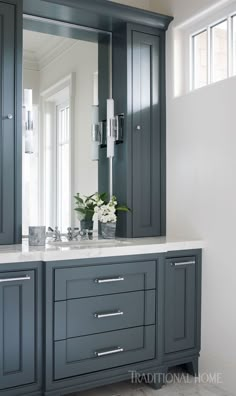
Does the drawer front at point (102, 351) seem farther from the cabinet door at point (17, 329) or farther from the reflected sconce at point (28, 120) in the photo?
the reflected sconce at point (28, 120)

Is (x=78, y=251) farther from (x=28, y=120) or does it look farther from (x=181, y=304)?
(x=28, y=120)

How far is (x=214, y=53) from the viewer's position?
110 inches

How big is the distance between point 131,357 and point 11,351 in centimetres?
70

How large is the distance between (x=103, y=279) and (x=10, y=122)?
1.07 meters

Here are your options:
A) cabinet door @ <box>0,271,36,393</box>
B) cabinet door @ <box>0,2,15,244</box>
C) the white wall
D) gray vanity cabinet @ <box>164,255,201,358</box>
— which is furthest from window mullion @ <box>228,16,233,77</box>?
cabinet door @ <box>0,271,36,393</box>

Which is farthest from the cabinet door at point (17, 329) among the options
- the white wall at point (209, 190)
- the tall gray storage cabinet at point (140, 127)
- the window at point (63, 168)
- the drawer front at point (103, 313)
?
the white wall at point (209, 190)

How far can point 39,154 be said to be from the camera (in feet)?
9.23

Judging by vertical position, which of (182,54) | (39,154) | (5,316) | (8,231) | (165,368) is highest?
(182,54)

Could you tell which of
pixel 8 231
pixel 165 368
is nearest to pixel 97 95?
pixel 8 231

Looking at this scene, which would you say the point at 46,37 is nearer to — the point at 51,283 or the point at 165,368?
the point at 51,283

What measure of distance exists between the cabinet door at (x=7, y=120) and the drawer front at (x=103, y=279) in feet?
1.62

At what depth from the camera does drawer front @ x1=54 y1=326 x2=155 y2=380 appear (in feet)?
7.34

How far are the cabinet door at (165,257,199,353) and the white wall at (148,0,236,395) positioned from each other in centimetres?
7

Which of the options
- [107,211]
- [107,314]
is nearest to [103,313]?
[107,314]
